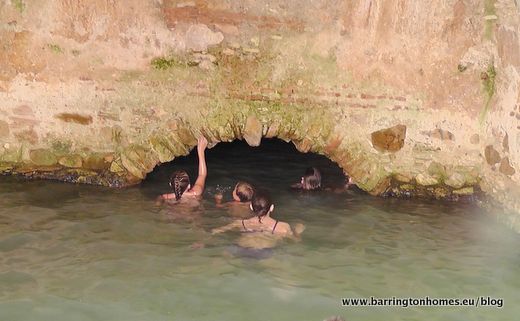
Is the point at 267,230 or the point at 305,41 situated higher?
the point at 305,41

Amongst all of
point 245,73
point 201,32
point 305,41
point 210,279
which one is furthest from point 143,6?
point 210,279

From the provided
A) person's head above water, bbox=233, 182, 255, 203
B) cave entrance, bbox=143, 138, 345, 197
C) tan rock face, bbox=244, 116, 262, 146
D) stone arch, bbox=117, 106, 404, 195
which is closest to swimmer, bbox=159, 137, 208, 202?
stone arch, bbox=117, 106, 404, 195

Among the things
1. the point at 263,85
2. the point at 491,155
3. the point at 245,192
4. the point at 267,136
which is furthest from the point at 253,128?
the point at 491,155

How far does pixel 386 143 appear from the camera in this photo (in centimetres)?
786

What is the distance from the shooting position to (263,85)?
306 inches

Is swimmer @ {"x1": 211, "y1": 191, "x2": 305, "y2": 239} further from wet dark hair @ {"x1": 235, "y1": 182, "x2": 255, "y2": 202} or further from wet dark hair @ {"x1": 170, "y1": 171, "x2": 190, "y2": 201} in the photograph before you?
wet dark hair @ {"x1": 170, "y1": 171, "x2": 190, "y2": 201}

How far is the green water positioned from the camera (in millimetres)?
5184

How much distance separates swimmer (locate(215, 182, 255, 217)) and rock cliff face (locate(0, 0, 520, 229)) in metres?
0.72

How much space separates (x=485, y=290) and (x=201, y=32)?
175 inches

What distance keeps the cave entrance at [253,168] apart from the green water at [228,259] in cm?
34

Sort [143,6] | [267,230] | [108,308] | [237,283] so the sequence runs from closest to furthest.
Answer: [108,308]
[237,283]
[267,230]
[143,6]

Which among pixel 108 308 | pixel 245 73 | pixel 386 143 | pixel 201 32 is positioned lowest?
pixel 108 308

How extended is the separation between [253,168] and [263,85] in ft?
8.00

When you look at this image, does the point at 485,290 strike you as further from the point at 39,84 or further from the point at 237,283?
the point at 39,84
